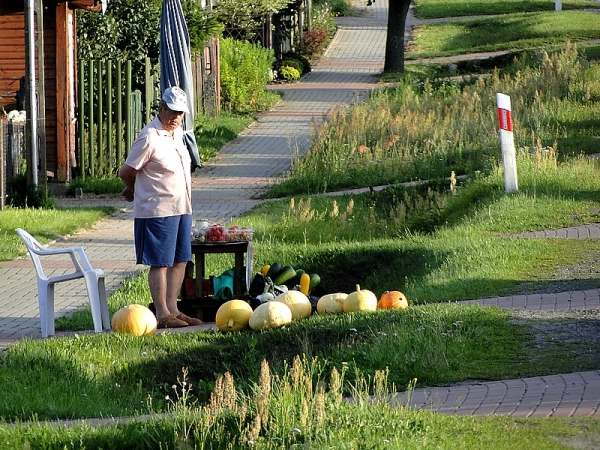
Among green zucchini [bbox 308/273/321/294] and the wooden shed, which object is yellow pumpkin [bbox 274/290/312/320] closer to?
green zucchini [bbox 308/273/321/294]

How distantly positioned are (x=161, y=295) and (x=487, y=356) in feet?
9.62

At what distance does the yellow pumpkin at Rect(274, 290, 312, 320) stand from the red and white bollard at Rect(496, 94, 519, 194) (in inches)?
202

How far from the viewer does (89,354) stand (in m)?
8.23

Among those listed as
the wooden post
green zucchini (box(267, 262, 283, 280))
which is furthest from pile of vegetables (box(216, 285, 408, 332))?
the wooden post

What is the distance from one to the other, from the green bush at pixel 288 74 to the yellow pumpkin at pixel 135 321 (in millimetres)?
23539

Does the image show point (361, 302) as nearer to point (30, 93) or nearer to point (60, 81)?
A: point (30, 93)

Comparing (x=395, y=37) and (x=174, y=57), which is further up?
(x=395, y=37)

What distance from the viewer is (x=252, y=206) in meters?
15.9

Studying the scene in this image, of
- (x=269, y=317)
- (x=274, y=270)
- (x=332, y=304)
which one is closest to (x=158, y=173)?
(x=269, y=317)

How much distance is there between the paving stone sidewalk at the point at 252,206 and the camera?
6586mm

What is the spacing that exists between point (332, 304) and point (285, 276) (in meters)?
1.26

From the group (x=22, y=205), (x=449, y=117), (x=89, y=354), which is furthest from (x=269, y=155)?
(x=89, y=354)

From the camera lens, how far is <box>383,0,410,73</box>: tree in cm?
3259

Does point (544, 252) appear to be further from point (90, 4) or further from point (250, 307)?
point (90, 4)
